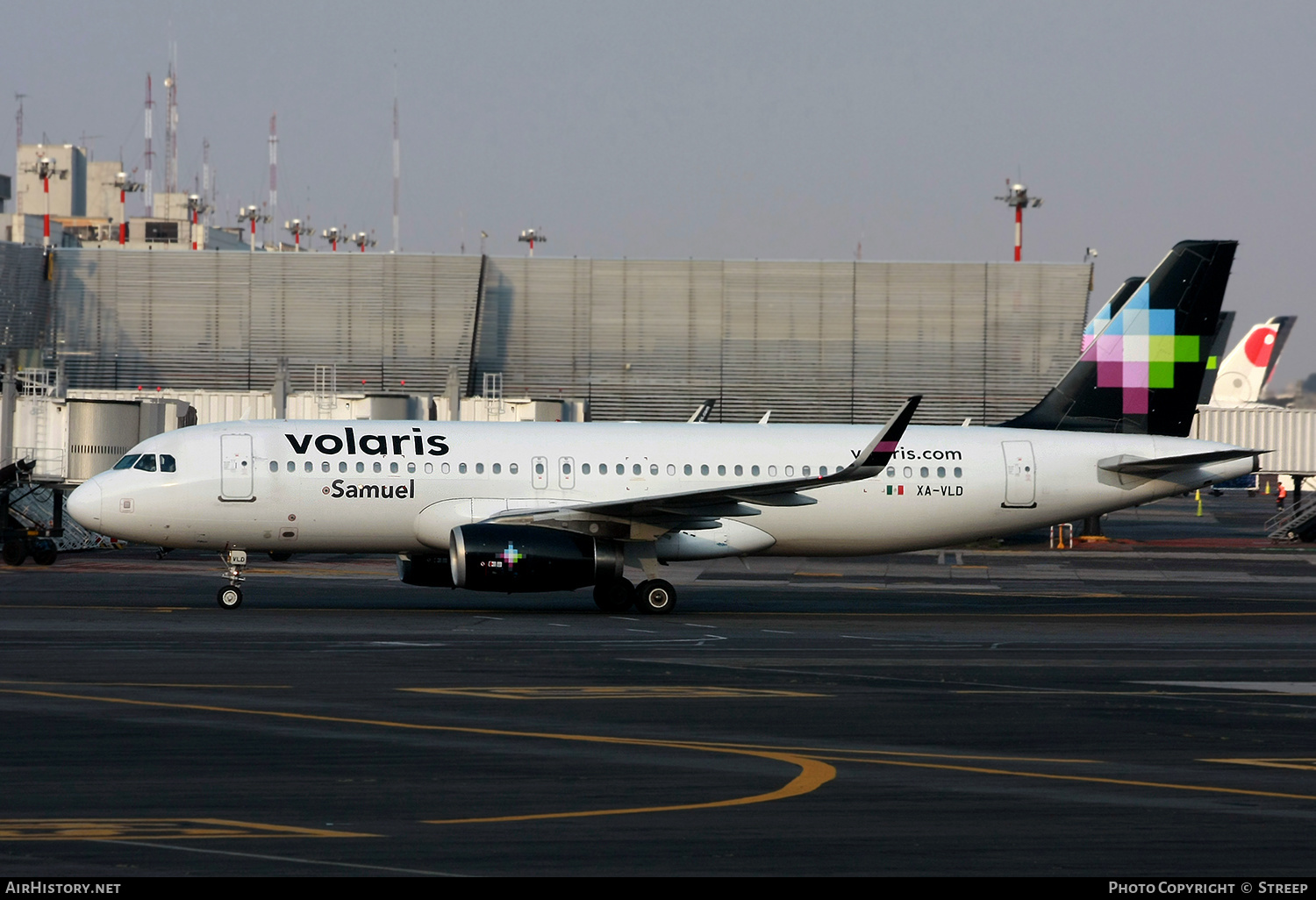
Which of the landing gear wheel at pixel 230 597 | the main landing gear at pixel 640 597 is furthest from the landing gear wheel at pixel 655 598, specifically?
the landing gear wheel at pixel 230 597

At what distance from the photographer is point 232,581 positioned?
30.6 m

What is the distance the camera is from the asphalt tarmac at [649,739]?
1111 centimetres

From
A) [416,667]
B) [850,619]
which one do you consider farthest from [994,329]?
[416,667]

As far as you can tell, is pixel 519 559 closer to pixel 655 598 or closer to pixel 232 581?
pixel 655 598

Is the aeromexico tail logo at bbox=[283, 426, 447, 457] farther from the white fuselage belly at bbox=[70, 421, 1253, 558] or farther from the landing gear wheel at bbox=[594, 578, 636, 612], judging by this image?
the landing gear wheel at bbox=[594, 578, 636, 612]

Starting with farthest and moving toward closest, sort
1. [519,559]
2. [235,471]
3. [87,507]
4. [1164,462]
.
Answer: [1164,462]
[235,471]
[87,507]
[519,559]

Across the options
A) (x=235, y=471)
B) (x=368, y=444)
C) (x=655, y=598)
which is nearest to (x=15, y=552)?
(x=235, y=471)

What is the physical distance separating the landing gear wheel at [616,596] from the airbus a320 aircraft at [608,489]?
0.13 ft

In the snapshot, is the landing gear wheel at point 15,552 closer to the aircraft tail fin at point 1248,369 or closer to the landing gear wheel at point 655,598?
the landing gear wheel at point 655,598

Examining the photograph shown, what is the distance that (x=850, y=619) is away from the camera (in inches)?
1183

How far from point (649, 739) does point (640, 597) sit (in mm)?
14870

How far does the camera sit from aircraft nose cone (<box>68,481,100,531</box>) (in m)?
29.9

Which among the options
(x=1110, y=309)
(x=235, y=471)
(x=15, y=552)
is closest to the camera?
(x=235, y=471)

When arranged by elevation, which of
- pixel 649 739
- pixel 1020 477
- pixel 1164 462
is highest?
pixel 1164 462
